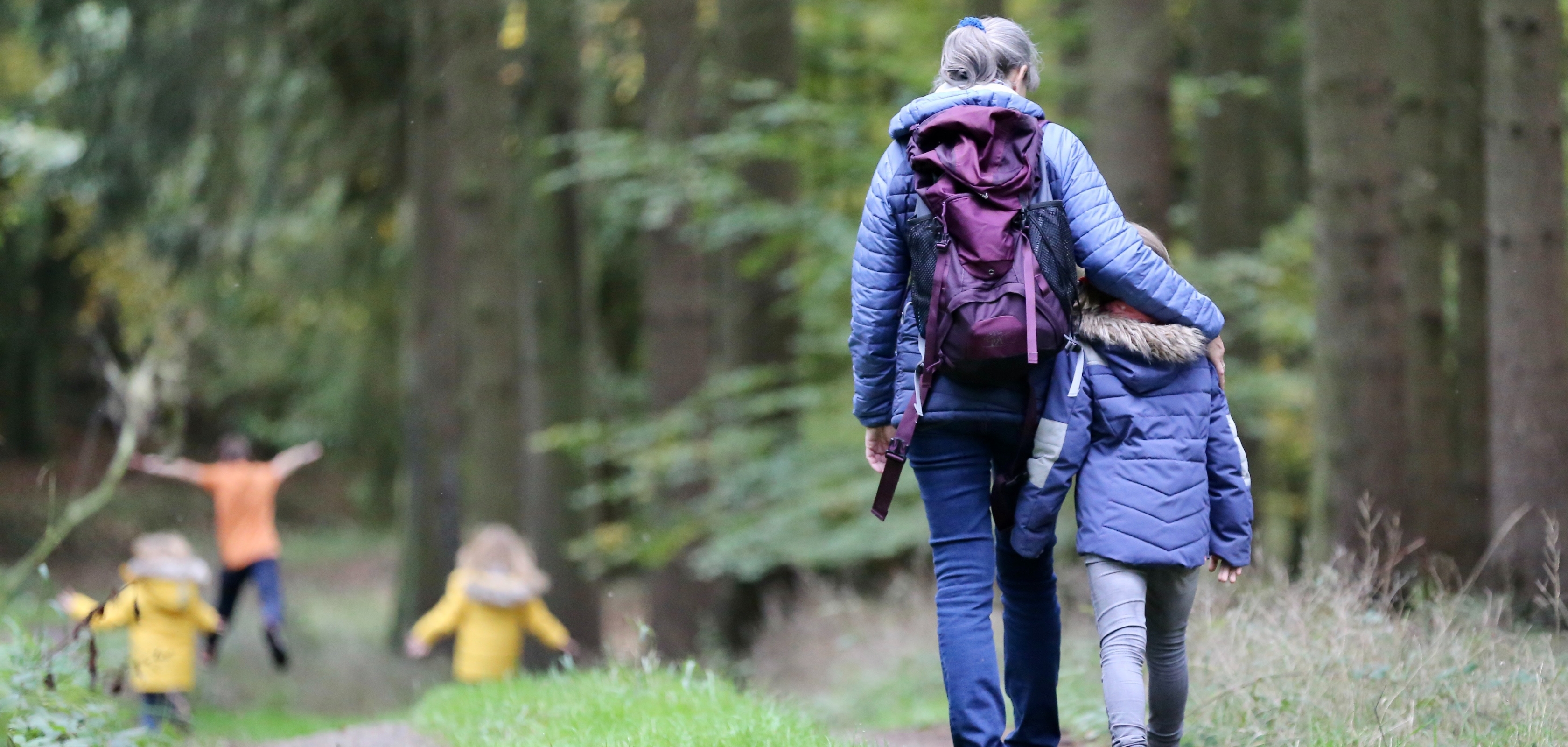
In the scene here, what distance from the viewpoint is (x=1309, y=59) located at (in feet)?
27.9

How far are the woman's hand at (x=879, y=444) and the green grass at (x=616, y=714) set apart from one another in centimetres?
107

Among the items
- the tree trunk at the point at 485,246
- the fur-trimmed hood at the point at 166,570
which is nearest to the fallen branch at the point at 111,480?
the fur-trimmed hood at the point at 166,570

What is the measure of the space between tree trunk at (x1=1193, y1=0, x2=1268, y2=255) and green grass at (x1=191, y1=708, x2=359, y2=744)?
9.32 metres

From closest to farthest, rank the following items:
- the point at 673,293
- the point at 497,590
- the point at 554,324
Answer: the point at 497,590, the point at 673,293, the point at 554,324

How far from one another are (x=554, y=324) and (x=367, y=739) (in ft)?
37.0

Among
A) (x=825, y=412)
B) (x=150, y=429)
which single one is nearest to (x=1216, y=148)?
(x=825, y=412)

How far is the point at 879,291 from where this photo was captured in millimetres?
4012

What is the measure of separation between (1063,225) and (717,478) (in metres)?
10.2

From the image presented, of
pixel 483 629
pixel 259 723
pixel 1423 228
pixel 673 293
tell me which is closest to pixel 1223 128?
pixel 1423 228

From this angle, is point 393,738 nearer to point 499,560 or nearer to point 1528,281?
point 499,560

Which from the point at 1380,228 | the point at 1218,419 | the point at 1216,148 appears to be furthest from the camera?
the point at 1216,148

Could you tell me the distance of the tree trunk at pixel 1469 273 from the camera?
10.9 m

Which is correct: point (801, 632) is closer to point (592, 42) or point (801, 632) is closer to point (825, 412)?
point (825, 412)

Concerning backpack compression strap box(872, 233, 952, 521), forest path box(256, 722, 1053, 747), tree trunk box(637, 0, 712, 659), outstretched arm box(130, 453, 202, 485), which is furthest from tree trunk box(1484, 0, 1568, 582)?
outstretched arm box(130, 453, 202, 485)
